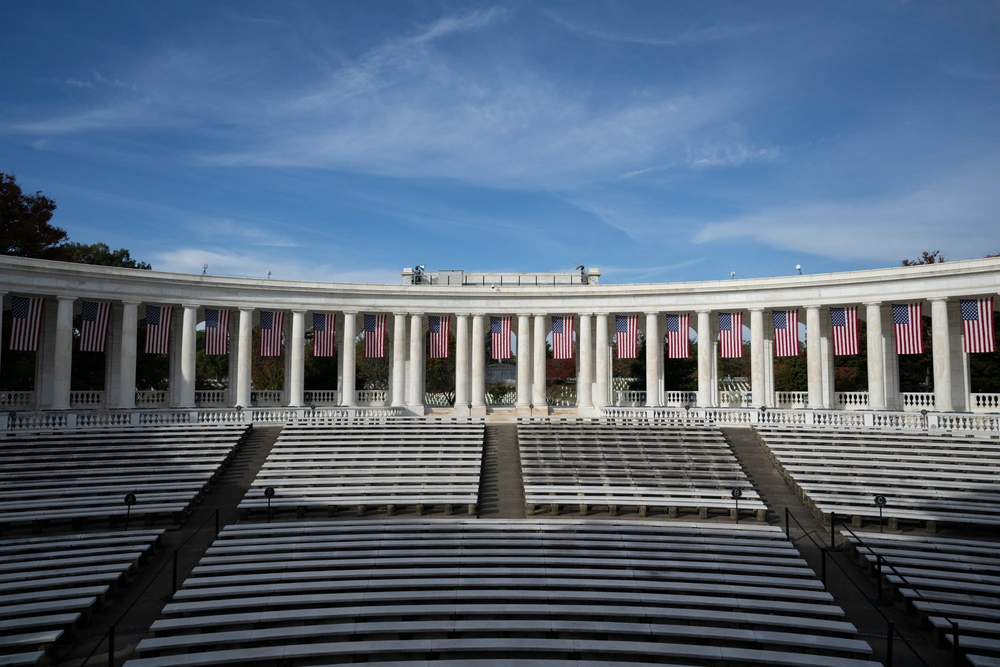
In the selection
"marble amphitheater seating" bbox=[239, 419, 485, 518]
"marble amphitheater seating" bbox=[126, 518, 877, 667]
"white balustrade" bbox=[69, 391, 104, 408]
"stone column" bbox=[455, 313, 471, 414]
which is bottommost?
"marble amphitheater seating" bbox=[126, 518, 877, 667]

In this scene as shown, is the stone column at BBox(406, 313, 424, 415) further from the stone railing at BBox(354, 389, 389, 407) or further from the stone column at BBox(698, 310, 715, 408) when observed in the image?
the stone column at BBox(698, 310, 715, 408)

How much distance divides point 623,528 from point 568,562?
13.3 ft

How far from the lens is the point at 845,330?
3969 cm

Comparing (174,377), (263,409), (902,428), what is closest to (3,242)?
(174,377)

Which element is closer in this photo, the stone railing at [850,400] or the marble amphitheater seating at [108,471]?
the marble amphitheater seating at [108,471]

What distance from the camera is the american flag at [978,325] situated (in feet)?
118

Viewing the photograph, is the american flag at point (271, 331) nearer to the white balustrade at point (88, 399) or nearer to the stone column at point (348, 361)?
the stone column at point (348, 361)

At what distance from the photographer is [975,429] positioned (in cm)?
3372

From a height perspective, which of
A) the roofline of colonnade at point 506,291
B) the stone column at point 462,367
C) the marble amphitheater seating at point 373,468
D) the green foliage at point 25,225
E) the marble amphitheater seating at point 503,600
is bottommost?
the marble amphitheater seating at point 503,600

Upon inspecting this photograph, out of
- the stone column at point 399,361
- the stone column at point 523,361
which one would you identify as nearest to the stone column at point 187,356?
the stone column at point 399,361

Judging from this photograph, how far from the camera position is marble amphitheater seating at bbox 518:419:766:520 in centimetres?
2792

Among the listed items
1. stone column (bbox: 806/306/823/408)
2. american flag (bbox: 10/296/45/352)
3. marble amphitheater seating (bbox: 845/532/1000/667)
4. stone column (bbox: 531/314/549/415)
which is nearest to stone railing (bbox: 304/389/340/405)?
stone column (bbox: 531/314/549/415)

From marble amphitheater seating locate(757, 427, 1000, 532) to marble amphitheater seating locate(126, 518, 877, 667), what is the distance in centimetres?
633

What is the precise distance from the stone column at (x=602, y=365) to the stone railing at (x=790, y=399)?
11.8 meters
